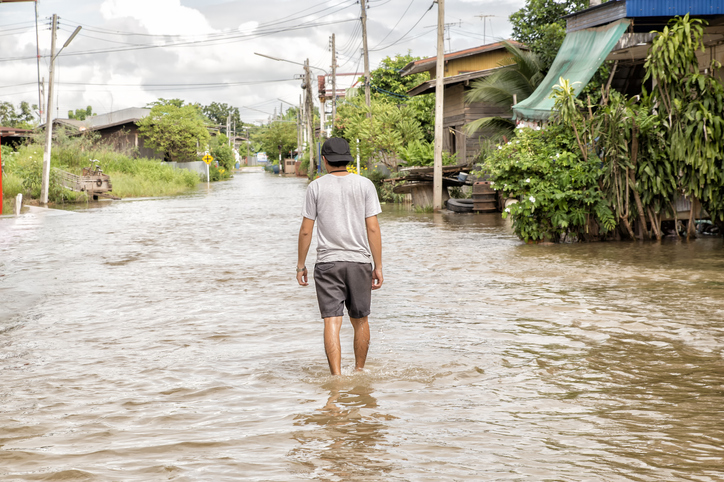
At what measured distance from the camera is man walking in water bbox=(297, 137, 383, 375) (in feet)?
19.2

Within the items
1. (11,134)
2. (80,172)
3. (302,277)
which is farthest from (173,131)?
(302,277)

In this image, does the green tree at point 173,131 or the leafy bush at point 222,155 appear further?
the leafy bush at point 222,155

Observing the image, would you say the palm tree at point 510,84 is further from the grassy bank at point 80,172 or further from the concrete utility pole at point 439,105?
the grassy bank at point 80,172

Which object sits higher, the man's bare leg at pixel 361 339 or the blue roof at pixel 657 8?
the blue roof at pixel 657 8

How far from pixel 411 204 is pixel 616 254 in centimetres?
1622

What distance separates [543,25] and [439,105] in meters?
5.30

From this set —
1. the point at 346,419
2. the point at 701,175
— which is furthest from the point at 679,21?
the point at 346,419

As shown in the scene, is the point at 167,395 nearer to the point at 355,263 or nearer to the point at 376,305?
the point at 355,263

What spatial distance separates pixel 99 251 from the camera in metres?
15.6

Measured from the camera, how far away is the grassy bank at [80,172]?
3503 cm

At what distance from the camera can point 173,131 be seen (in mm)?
67688

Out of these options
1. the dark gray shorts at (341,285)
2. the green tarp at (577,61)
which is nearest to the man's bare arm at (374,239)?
the dark gray shorts at (341,285)

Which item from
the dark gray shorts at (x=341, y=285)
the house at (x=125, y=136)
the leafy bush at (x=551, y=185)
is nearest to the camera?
the dark gray shorts at (x=341, y=285)

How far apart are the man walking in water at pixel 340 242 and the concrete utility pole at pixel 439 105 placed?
18.9m
